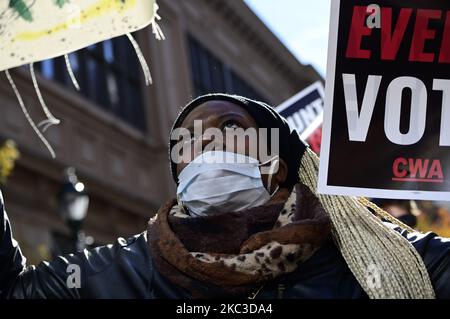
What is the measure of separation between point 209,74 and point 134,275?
20711mm

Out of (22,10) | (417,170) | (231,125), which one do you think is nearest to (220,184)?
(231,125)

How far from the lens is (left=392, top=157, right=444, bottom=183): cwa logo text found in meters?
2.80

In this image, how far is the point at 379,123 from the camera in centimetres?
282

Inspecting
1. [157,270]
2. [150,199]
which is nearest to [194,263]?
[157,270]

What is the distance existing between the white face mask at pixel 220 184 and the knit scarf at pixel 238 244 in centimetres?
13

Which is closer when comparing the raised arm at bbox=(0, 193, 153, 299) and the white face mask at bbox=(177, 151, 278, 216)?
the raised arm at bbox=(0, 193, 153, 299)

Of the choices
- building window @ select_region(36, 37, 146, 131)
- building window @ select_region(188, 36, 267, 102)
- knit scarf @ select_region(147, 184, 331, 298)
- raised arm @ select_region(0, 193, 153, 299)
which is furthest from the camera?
building window @ select_region(188, 36, 267, 102)

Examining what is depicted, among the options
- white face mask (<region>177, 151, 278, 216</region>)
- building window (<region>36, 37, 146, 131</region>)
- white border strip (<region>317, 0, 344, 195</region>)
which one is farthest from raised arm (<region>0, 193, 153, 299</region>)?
building window (<region>36, 37, 146, 131</region>)

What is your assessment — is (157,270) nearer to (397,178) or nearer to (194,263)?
(194,263)

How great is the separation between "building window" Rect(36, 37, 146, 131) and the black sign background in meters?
13.3

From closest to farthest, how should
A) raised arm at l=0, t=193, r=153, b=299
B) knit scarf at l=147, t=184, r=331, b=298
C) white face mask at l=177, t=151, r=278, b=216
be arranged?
knit scarf at l=147, t=184, r=331, b=298
raised arm at l=0, t=193, r=153, b=299
white face mask at l=177, t=151, r=278, b=216

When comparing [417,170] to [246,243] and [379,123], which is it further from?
[246,243]

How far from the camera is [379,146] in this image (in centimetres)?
283

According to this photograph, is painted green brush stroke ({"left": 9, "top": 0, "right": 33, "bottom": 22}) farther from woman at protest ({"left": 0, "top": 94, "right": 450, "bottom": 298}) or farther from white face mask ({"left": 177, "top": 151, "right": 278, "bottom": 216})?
white face mask ({"left": 177, "top": 151, "right": 278, "bottom": 216})
